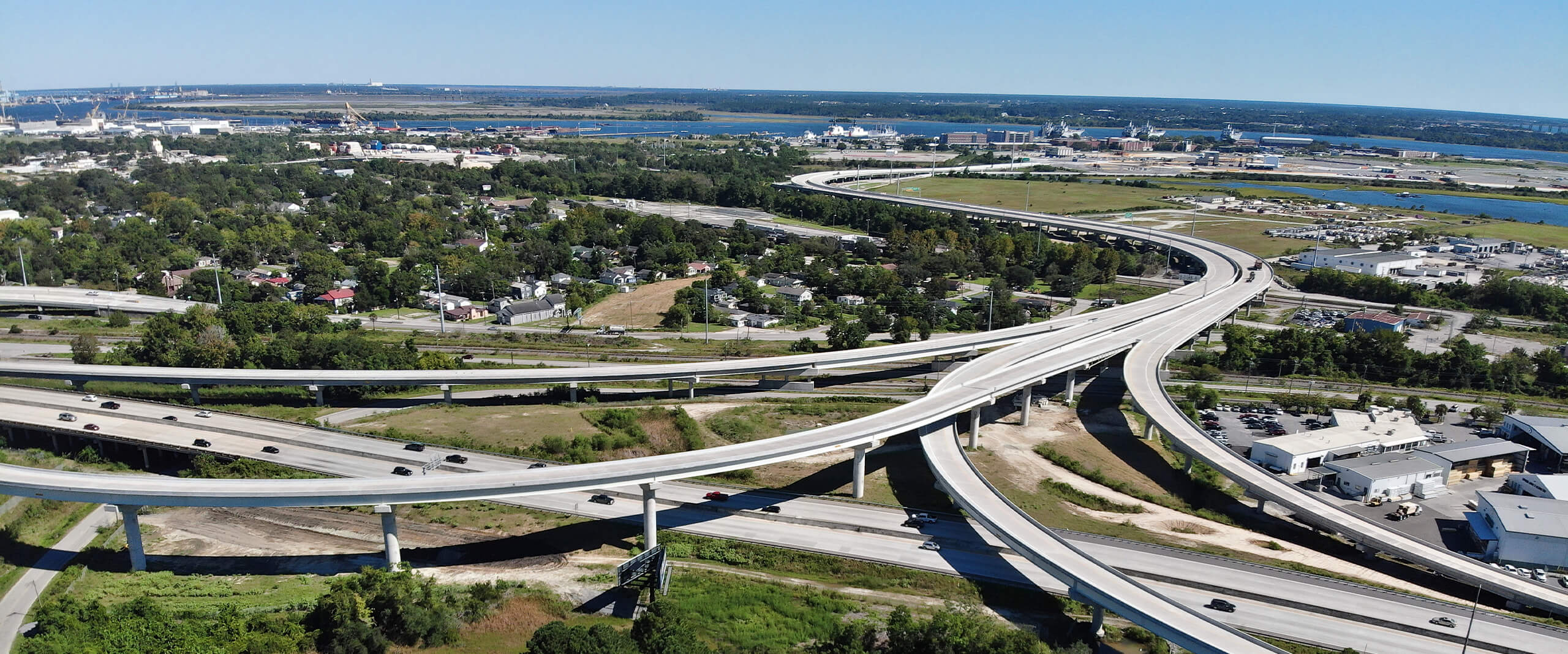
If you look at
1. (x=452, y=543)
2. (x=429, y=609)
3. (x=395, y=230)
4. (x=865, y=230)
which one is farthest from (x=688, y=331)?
(x=865, y=230)

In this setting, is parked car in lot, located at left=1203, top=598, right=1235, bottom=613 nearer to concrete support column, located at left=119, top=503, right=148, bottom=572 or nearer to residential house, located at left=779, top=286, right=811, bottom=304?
concrete support column, located at left=119, top=503, right=148, bottom=572

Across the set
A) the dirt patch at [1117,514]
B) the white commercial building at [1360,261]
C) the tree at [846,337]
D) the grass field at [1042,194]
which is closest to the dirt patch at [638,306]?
the tree at [846,337]

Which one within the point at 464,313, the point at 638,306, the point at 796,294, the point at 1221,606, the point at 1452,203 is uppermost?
the point at 1452,203

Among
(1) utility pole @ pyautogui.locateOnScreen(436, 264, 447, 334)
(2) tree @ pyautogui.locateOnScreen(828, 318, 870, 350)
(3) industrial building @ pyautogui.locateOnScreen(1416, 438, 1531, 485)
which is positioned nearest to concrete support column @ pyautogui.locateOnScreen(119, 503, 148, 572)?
(1) utility pole @ pyautogui.locateOnScreen(436, 264, 447, 334)

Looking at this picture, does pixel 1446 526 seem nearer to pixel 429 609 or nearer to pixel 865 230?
pixel 429 609

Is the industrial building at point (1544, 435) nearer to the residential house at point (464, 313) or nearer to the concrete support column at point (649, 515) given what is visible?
the concrete support column at point (649, 515)

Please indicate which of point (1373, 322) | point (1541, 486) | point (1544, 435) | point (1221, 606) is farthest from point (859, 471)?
point (1373, 322)

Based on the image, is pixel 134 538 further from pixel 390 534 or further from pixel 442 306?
pixel 442 306
